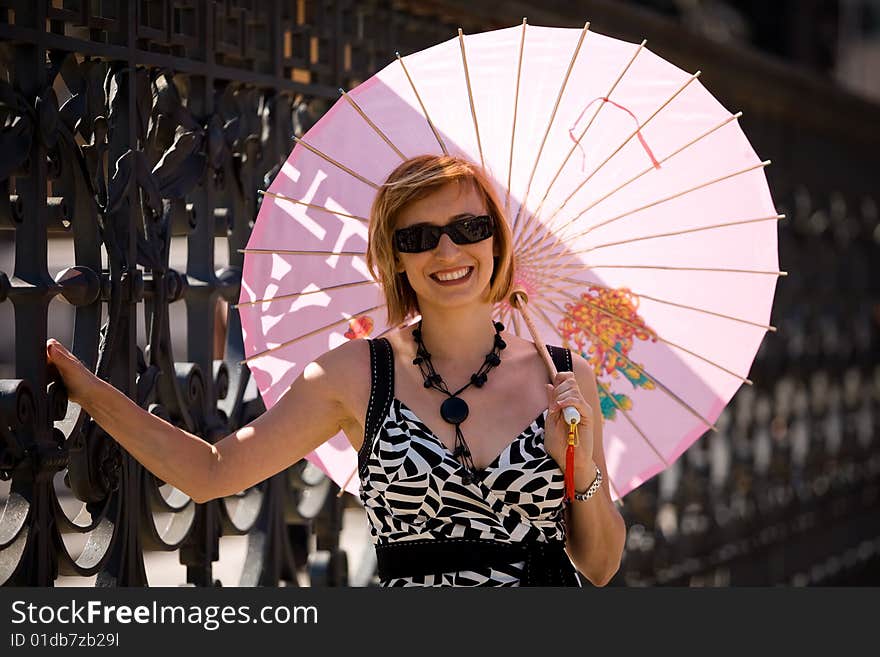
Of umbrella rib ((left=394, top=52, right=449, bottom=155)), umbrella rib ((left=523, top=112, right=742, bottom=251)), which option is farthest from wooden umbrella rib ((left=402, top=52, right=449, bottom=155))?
umbrella rib ((left=523, top=112, right=742, bottom=251))

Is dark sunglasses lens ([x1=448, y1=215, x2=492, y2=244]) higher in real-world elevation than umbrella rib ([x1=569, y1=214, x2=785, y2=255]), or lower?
lower

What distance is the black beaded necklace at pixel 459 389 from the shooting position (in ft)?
9.00

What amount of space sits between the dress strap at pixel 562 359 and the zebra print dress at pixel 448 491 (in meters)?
0.18

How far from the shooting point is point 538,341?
2.91 m

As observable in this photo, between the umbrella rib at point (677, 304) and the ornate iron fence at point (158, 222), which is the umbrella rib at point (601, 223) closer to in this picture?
the umbrella rib at point (677, 304)

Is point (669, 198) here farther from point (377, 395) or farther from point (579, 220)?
point (377, 395)

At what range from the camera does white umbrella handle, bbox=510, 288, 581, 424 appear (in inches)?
106

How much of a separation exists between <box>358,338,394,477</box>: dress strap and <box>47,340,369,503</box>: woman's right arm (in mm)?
24

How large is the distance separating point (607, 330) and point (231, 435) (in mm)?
930

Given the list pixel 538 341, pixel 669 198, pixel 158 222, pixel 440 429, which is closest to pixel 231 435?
pixel 440 429

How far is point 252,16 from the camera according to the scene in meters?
3.97

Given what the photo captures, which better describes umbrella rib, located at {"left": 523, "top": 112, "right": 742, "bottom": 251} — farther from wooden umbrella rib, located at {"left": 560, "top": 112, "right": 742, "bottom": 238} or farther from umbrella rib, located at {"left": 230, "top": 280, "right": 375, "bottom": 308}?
umbrella rib, located at {"left": 230, "top": 280, "right": 375, "bottom": 308}

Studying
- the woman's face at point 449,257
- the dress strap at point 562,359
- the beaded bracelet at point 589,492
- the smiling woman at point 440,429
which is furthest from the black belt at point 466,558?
the woman's face at point 449,257

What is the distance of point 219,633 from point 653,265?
128cm
